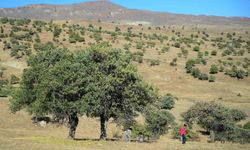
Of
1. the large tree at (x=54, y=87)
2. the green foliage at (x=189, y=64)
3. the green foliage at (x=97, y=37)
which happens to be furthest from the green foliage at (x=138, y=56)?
the large tree at (x=54, y=87)

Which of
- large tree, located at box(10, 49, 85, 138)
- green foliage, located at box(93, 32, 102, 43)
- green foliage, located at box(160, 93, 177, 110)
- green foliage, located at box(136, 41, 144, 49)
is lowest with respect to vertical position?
green foliage, located at box(160, 93, 177, 110)

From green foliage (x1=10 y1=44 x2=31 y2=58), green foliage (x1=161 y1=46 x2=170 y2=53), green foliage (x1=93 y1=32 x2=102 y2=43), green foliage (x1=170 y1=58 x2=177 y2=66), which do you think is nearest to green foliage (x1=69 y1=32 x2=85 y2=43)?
green foliage (x1=93 y1=32 x2=102 y2=43)

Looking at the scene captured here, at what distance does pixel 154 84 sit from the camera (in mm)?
83250

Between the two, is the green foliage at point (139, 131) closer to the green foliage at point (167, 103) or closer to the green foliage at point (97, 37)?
the green foliage at point (167, 103)

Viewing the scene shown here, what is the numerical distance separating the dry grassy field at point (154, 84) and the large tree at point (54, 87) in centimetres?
250

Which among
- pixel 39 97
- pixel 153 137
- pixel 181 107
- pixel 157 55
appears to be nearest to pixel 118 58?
pixel 39 97

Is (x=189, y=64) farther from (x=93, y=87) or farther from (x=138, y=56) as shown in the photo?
(x=93, y=87)

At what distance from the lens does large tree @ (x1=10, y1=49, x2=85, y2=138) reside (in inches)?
1352

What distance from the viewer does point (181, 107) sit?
67438mm

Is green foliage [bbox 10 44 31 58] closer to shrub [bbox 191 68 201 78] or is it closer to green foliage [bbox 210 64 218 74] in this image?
shrub [bbox 191 68 201 78]

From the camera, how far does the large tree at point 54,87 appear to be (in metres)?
34.3

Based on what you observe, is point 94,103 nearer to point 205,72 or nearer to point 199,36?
point 205,72

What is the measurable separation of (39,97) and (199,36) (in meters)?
118

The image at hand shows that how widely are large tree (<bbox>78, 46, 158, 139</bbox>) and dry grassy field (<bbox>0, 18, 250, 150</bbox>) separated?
2.80 metres
